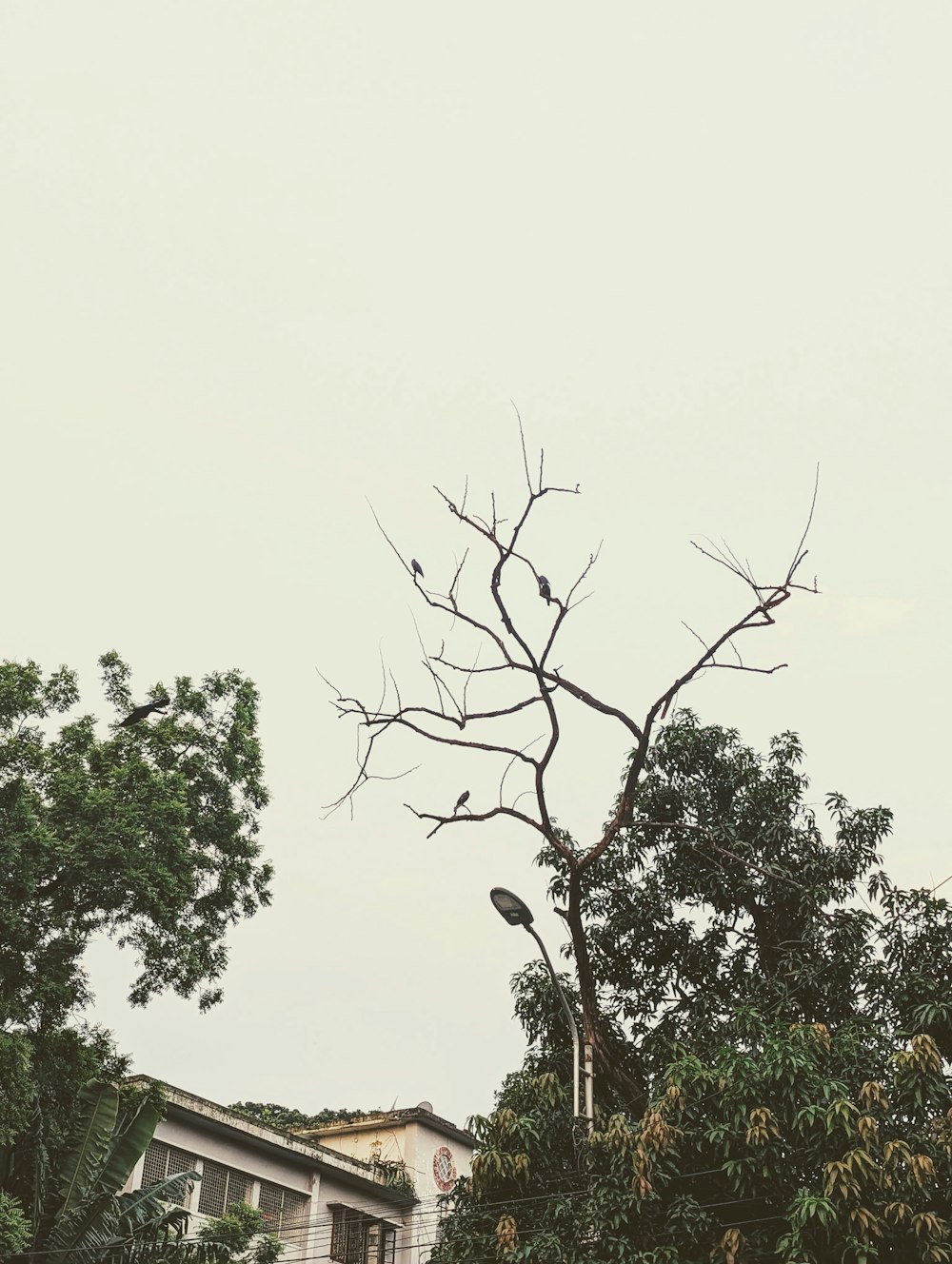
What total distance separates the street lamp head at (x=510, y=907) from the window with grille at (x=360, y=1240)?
1171 cm

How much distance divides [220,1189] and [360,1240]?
333 centimetres

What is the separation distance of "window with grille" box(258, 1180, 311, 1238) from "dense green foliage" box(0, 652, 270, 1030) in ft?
18.9

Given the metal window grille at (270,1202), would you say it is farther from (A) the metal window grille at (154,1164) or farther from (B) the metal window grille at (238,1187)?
(A) the metal window grille at (154,1164)

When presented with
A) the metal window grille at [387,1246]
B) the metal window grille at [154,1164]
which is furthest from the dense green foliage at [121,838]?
the metal window grille at [387,1246]

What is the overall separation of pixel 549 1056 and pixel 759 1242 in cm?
350

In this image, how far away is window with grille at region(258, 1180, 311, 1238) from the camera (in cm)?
2155

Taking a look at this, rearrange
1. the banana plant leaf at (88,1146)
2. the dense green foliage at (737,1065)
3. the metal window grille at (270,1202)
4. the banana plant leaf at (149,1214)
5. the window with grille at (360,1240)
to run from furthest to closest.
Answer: the window with grille at (360,1240) → the metal window grille at (270,1202) → the banana plant leaf at (149,1214) → the banana plant leaf at (88,1146) → the dense green foliage at (737,1065)

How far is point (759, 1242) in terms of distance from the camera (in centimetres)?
1156

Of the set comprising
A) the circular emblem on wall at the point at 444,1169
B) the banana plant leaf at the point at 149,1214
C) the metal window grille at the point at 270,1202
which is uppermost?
the circular emblem on wall at the point at 444,1169

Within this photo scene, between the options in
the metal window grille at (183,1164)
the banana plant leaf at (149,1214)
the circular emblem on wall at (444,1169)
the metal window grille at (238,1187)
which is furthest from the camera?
the circular emblem on wall at (444,1169)

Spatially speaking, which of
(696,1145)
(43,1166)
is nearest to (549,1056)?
(696,1145)

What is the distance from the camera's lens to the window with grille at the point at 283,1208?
848 inches

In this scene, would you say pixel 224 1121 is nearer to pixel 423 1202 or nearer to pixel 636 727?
pixel 423 1202

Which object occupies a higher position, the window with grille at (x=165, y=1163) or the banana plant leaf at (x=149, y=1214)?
the window with grille at (x=165, y=1163)
